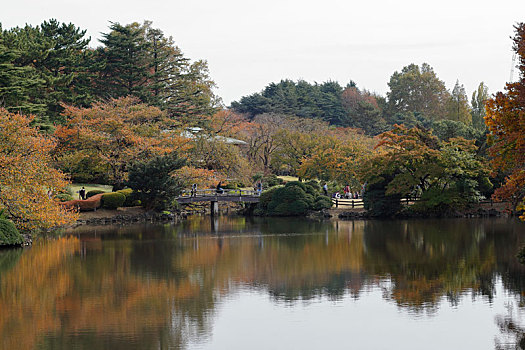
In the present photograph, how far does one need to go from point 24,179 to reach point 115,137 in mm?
18391

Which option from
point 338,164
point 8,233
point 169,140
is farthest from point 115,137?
point 8,233

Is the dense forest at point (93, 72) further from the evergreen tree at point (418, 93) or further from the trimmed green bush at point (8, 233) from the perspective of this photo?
the evergreen tree at point (418, 93)

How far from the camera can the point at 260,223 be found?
3634 centimetres

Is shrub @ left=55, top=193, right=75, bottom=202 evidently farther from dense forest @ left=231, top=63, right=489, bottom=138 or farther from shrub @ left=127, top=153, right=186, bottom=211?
dense forest @ left=231, top=63, right=489, bottom=138

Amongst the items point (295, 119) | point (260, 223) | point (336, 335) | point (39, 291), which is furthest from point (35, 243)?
point (295, 119)

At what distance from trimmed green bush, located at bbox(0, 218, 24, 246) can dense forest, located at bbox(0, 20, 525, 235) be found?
457 millimetres

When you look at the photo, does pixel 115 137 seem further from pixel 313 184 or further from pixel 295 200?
pixel 313 184

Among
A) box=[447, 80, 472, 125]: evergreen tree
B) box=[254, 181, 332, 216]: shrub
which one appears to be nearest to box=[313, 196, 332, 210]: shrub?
box=[254, 181, 332, 216]: shrub

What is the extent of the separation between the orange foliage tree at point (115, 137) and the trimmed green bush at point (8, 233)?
17.5 metres

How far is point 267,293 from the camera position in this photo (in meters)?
16.4

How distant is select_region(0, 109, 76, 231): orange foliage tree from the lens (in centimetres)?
2495

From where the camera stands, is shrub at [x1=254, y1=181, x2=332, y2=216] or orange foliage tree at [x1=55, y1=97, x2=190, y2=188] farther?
orange foliage tree at [x1=55, y1=97, x2=190, y2=188]

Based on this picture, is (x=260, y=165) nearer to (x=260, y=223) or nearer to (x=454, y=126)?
(x=454, y=126)

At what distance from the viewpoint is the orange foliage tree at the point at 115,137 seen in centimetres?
4269
